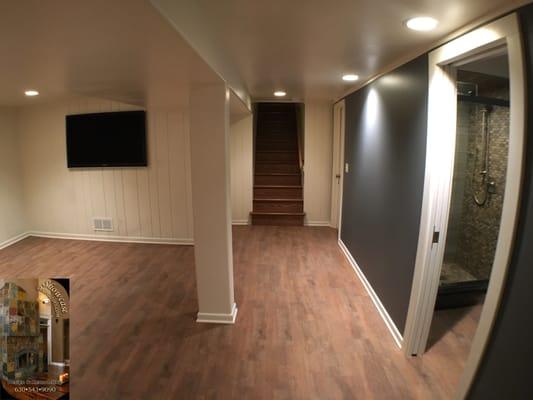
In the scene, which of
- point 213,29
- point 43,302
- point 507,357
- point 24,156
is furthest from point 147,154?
point 507,357

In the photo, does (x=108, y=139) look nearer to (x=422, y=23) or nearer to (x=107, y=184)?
(x=107, y=184)

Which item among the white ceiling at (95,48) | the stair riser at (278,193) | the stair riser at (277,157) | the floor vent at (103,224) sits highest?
the white ceiling at (95,48)

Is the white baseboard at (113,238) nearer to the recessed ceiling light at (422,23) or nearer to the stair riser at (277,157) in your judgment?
the stair riser at (277,157)

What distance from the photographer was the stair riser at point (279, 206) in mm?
5926

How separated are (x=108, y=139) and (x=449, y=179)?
4.38 m

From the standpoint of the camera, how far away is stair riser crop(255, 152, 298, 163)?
706cm

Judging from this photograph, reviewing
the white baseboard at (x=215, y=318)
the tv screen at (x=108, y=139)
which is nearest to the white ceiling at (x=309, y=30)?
the white baseboard at (x=215, y=318)

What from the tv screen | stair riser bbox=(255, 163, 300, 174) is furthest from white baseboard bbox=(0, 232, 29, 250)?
stair riser bbox=(255, 163, 300, 174)

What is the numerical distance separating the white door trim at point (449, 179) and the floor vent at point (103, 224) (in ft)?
14.2

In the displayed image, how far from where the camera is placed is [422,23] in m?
1.63

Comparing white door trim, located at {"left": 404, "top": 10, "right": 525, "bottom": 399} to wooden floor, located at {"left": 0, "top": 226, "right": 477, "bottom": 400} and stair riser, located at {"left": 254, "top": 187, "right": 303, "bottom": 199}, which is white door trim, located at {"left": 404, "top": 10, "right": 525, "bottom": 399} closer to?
wooden floor, located at {"left": 0, "top": 226, "right": 477, "bottom": 400}

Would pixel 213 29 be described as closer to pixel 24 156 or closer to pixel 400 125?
pixel 400 125

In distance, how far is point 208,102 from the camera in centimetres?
245

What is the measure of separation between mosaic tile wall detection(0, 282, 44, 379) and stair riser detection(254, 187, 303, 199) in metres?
5.28
